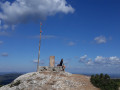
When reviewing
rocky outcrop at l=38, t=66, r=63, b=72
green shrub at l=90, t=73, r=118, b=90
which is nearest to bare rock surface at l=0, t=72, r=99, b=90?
green shrub at l=90, t=73, r=118, b=90

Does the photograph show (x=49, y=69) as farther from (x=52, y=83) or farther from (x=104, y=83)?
(x=104, y=83)

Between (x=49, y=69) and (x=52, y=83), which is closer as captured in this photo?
(x=52, y=83)

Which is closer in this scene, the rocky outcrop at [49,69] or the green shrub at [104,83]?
the green shrub at [104,83]

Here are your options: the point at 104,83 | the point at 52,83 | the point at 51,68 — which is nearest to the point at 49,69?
the point at 51,68

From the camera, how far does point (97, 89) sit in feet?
73.0

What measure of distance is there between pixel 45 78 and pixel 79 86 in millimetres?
5925

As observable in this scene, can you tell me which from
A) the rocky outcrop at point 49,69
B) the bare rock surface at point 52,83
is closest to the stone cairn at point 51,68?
the rocky outcrop at point 49,69

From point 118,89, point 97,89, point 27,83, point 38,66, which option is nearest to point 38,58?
point 38,66

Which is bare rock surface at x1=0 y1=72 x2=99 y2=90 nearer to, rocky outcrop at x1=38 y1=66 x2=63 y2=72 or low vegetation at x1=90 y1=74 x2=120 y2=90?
low vegetation at x1=90 y1=74 x2=120 y2=90

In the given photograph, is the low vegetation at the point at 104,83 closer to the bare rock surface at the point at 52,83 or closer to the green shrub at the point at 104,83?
the green shrub at the point at 104,83

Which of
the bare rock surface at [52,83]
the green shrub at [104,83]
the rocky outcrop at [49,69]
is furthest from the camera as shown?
the rocky outcrop at [49,69]

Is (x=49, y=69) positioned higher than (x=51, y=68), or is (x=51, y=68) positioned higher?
(x=51, y=68)

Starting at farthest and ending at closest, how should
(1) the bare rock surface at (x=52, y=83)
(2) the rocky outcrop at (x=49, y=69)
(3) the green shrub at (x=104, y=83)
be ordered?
(2) the rocky outcrop at (x=49, y=69)
(3) the green shrub at (x=104, y=83)
(1) the bare rock surface at (x=52, y=83)

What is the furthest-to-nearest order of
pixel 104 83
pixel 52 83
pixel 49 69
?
pixel 49 69
pixel 104 83
pixel 52 83
